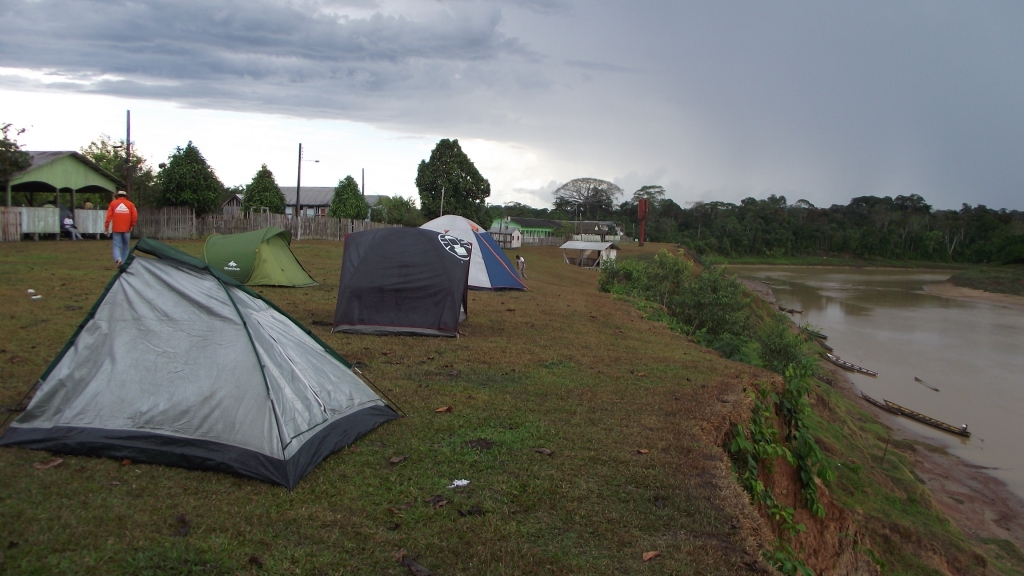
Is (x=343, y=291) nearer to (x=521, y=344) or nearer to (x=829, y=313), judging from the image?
(x=521, y=344)

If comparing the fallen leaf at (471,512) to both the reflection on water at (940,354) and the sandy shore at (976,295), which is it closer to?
the reflection on water at (940,354)

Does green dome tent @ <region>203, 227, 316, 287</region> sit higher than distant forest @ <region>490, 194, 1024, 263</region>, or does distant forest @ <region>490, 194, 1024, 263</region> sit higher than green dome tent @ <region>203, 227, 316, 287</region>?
distant forest @ <region>490, 194, 1024, 263</region>

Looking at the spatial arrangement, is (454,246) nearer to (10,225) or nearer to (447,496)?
(447,496)

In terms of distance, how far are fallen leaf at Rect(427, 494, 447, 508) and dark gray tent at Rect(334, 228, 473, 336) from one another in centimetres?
594

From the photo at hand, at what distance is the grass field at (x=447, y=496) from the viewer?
13.3 feet

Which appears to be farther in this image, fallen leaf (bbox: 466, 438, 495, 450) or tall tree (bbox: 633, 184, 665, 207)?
tall tree (bbox: 633, 184, 665, 207)

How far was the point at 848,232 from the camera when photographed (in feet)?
301

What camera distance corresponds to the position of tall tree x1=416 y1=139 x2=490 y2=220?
5466 cm

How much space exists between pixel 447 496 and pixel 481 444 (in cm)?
109

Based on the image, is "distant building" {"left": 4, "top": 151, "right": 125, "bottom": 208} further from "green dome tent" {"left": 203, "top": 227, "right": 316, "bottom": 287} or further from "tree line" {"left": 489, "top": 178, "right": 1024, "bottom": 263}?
"tree line" {"left": 489, "top": 178, "right": 1024, "bottom": 263}

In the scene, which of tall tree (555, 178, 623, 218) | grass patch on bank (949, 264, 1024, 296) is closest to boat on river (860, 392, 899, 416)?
grass patch on bank (949, 264, 1024, 296)

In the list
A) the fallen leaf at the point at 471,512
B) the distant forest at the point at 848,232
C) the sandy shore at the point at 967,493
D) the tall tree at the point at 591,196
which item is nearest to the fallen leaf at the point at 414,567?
the fallen leaf at the point at 471,512

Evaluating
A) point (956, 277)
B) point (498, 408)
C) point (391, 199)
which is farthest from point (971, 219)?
point (498, 408)

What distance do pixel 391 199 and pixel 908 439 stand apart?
6108cm
